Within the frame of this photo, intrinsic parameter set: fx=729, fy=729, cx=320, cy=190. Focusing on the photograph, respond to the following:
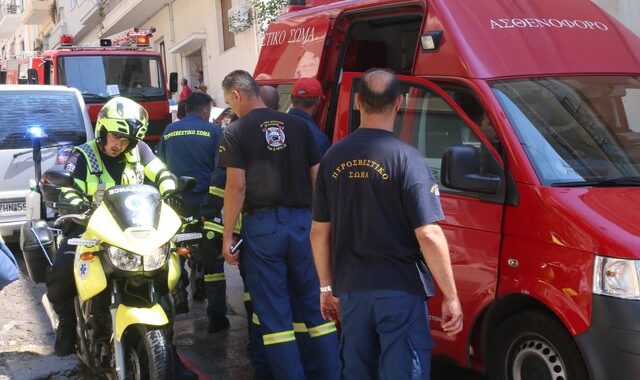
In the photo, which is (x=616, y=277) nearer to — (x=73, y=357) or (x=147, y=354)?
(x=147, y=354)

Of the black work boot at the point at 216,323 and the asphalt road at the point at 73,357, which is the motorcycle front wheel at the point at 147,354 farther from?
the black work boot at the point at 216,323

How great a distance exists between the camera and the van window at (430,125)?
13.1 feet

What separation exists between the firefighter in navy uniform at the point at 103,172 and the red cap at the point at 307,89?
1.16 metres

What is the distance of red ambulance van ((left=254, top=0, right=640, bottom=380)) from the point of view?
3076 millimetres

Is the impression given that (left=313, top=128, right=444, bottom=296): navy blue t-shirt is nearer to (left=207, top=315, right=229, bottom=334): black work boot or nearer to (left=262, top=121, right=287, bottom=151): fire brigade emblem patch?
(left=262, top=121, right=287, bottom=151): fire brigade emblem patch

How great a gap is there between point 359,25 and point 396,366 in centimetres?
353

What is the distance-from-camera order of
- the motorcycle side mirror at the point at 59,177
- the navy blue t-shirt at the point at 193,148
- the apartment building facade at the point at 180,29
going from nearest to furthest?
the motorcycle side mirror at the point at 59,177 < the navy blue t-shirt at the point at 193,148 < the apartment building facade at the point at 180,29

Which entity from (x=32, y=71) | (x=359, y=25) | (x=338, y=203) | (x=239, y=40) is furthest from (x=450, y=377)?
(x=239, y=40)

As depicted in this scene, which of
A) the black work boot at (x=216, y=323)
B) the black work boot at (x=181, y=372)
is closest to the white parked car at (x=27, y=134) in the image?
the black work boot at (x=216, y=323)

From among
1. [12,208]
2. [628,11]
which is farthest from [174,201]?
[628,11]

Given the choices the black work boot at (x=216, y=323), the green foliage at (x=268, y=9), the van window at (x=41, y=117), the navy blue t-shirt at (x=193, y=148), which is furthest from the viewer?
the green foliage at (x=268, y=9)

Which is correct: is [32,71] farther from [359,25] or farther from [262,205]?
[262,205]

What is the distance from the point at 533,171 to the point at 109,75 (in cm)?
1063

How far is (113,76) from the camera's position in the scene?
42.1 feet
